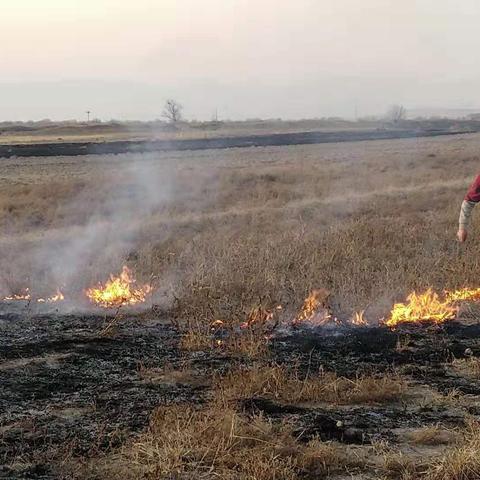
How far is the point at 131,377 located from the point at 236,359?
3.57ft

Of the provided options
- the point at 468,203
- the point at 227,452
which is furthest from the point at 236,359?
the point at 468,203

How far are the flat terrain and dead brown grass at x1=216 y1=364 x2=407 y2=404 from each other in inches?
0.7

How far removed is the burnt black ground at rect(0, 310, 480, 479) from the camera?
475cm

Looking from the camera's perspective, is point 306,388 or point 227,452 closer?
point 227,452

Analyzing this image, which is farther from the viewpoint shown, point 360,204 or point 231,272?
point 360,204

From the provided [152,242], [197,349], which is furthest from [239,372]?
[152,242]

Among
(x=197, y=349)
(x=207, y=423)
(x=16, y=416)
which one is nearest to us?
(x=207, y=423)

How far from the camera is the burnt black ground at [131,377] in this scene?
15.6 ft

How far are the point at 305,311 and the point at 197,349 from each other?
1.69 m

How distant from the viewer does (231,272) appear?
898cm

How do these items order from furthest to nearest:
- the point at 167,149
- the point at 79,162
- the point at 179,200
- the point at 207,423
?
the point at 167,149 < the point at 79,162 < the point at 179,200 < the point at 207,423

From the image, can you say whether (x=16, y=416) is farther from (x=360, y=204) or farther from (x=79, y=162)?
(x=79, y=162)

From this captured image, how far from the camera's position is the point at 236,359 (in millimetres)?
6578

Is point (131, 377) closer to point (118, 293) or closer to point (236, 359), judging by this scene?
point (236, 359)
